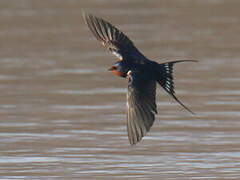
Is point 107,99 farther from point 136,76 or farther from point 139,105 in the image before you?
point 139,105

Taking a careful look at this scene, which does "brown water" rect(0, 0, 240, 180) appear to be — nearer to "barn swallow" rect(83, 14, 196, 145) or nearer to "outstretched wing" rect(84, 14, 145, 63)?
"barn swallow" rect(83, 14, 196, 145)

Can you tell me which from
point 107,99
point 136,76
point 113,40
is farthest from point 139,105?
point 107,99

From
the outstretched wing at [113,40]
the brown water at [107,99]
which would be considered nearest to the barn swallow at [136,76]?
the outstretched wing at [113,40]

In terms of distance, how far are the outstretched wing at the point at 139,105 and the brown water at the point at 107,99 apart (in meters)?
0.38

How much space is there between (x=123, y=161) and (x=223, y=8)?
1192 centimetres

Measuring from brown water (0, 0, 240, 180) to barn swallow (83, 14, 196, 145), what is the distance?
0.39 metres

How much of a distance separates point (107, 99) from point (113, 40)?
10.1 feet

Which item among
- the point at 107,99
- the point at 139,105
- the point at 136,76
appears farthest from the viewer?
the point at 107,99

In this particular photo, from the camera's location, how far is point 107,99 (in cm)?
1081

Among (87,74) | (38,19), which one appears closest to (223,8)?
(38,19)

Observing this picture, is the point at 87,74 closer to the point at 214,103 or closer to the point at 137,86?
the point at 214,103

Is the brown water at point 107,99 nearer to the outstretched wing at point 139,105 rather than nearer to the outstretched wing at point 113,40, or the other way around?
the outstretched wing at point 139,105

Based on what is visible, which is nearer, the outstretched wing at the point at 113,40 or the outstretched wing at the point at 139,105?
the outstretched wing at the point at 139,105

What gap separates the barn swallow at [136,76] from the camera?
7160mm
